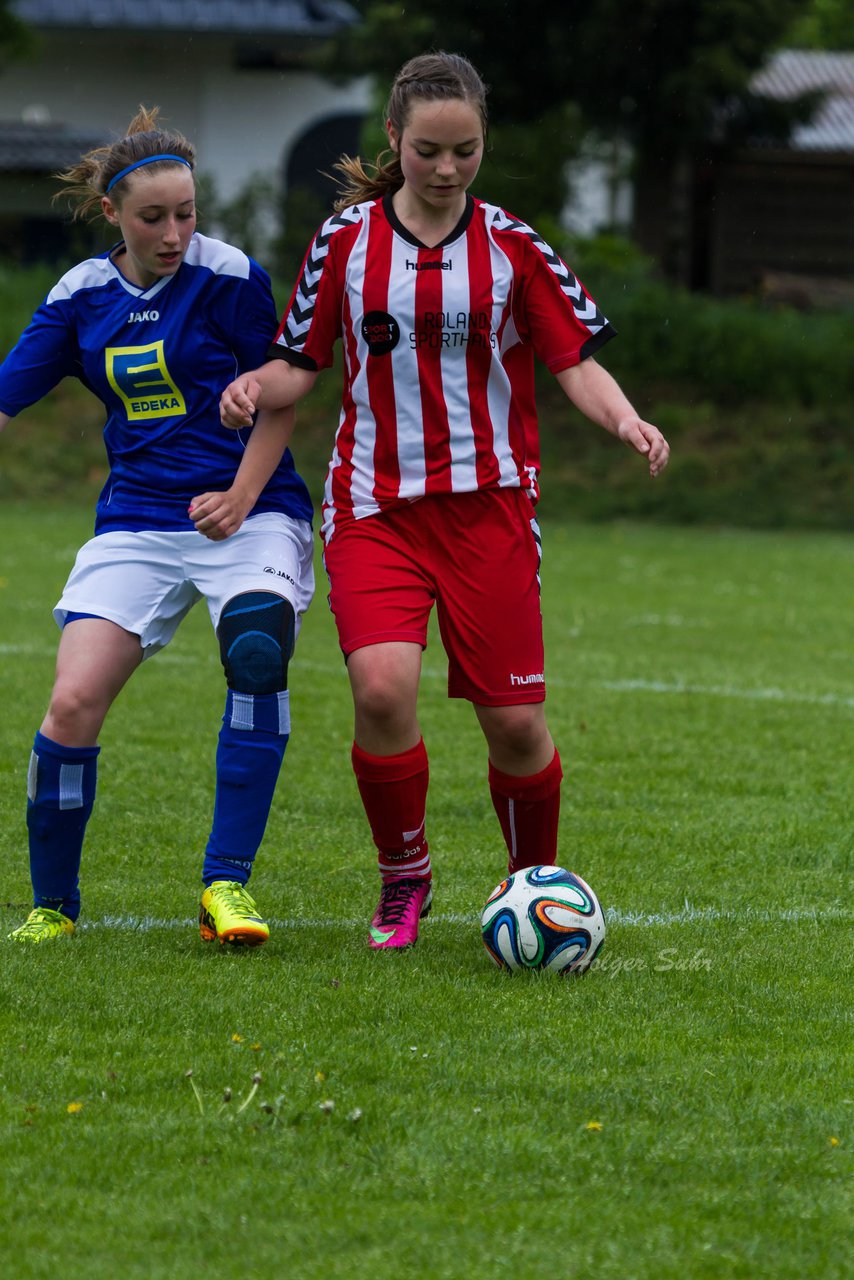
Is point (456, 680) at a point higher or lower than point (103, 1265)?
higher

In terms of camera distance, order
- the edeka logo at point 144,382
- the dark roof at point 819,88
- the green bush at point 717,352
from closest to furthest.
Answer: the edeka logo at point 144,382 < the green bush at point 717,352 < the dark roof at point 819,88

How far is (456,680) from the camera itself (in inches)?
168

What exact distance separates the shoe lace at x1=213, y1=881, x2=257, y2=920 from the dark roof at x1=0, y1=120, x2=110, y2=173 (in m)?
24.7

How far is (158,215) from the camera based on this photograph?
166 inches

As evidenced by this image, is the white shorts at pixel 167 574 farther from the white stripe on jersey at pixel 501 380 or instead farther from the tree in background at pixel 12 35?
the tree in background at pixel 12 35

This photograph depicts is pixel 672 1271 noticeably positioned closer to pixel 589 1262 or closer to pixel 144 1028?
pixel 589 1262

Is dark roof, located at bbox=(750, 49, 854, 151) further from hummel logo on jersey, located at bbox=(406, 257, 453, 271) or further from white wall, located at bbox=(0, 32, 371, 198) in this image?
hummel logo on jersey, located at bbox=(406, 257, 453, 271)

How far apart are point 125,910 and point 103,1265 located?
2102 millimetres

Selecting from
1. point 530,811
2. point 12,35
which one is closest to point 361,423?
point 530,811

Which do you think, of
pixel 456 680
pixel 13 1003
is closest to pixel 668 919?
pixel 456 680

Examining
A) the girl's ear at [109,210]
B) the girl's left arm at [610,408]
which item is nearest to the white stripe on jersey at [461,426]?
the girl's left arm at [610,408]

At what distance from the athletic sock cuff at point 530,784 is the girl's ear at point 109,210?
1609 millimetres

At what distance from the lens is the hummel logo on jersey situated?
417 centimetres

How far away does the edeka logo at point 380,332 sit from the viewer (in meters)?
4.17
